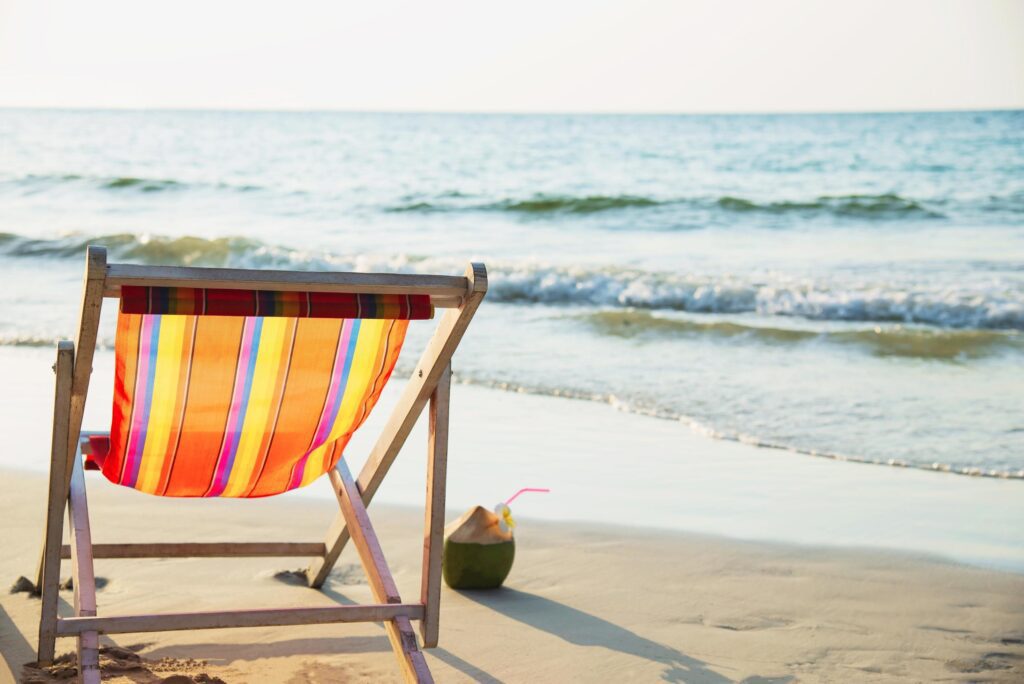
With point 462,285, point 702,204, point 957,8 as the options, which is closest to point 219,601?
point 462,285

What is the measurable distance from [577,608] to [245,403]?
1.28m

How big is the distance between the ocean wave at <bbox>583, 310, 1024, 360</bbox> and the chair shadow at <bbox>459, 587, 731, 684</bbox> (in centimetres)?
547

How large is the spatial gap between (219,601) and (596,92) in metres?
34.9

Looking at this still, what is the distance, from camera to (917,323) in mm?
9828

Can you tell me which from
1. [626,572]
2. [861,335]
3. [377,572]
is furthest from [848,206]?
[377,572]

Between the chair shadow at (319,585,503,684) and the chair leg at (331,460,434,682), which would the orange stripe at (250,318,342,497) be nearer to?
the chair leg at (331,460,434,682)

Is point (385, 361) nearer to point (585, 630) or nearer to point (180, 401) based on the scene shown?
point (180, 401)

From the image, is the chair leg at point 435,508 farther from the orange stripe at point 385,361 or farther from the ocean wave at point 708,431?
the ocean wave at point 708,431

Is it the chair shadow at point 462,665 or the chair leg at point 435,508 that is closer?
the chair leg at point 435,508

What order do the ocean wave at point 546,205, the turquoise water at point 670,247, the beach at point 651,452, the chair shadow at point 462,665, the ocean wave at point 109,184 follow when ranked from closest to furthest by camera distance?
1. the chair shadow at point 462,665
2. the beach at point 651,452
3. the turquoise water at point 670,247
4. the ocean wave at point 546,205
5. the ocean wave at point 109,184

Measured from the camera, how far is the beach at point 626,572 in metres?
2.86

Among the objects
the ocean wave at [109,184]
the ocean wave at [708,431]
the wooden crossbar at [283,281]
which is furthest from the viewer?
the ocean wave at [109,184]

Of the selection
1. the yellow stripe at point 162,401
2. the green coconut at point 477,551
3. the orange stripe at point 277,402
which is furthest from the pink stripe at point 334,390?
the green coconut at point 477,551


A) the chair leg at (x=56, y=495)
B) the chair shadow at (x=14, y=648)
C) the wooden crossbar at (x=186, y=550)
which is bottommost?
the chair shadow at (x=14, y=648)
